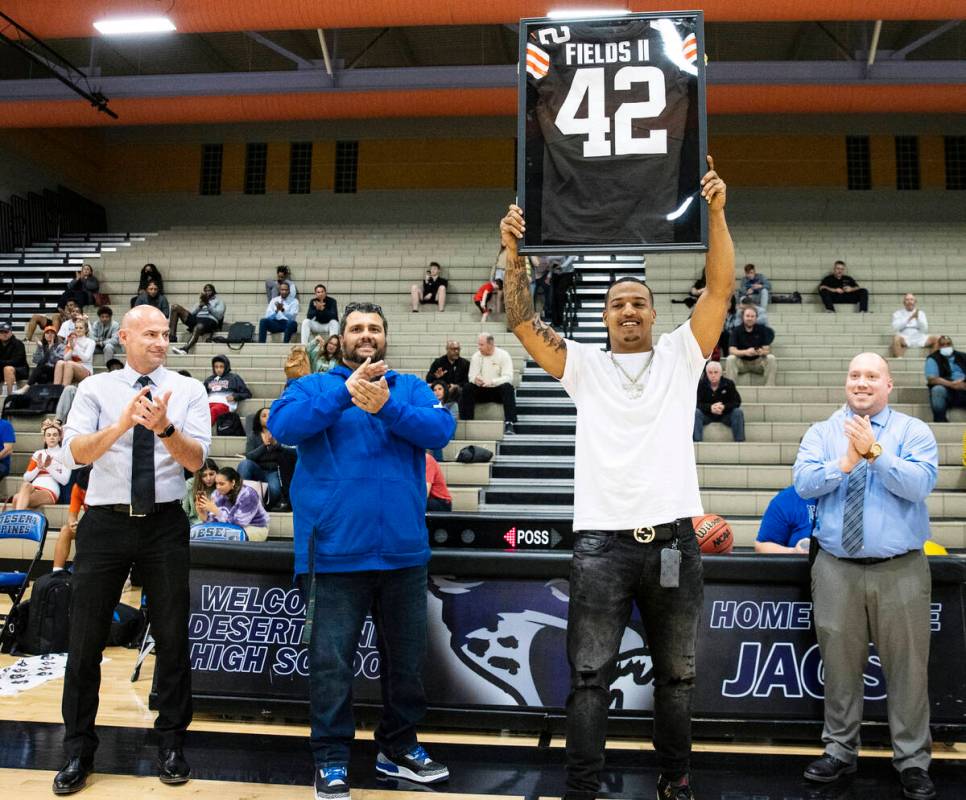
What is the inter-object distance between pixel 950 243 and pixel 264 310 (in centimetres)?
1341

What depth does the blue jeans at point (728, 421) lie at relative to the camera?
9438mm

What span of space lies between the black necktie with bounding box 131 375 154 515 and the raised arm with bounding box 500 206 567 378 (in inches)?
59.0

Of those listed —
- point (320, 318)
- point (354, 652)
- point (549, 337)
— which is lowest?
point (354, 652)

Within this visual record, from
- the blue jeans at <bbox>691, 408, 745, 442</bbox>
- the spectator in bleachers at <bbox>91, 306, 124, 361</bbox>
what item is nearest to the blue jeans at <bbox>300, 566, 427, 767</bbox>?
the blue jeans at <bbox>691, 408, 745, 442</bbox>

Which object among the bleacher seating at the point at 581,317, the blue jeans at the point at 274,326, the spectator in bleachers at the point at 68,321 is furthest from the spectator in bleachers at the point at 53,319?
the blue jeans at the point at 274,326

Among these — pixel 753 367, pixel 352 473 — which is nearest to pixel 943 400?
pixel 753 367

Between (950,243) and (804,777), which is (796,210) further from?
(804,777)

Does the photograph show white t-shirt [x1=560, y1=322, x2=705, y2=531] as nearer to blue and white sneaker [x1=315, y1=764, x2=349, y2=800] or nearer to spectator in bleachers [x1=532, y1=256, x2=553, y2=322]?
blue and white sneaker [x1=315, y1=764, x2=349, y2=800]

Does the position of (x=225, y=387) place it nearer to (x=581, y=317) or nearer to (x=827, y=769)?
(x=581, y=317)

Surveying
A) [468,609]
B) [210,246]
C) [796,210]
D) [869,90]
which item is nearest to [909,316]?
[869,90]

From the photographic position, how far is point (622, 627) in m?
2.85

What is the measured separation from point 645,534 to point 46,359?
1135 centimetres

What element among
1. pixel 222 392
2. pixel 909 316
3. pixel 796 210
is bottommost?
pixel 222 392

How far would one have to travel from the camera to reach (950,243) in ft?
55.3
